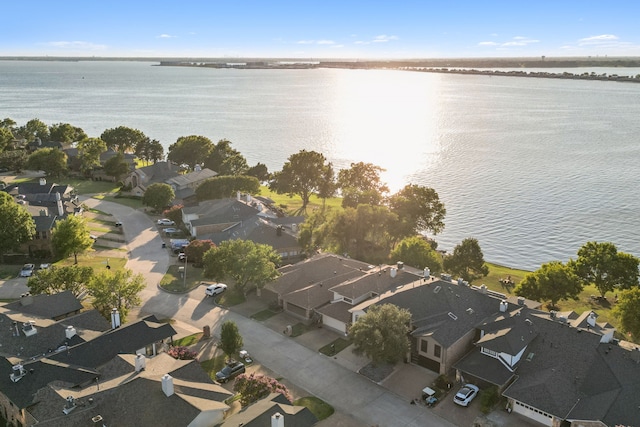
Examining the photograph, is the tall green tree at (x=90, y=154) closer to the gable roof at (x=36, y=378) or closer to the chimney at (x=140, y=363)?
the gable roof at (x=36, y=378)

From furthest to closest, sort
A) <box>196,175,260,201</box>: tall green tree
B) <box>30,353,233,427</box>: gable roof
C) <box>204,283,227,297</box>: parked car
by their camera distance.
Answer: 1. <box>196,175,260,201</box>: tall green tree
2. <box>204,283,227,297</box>: parked car
3. <box>30,353,233,427</box>: gable roof

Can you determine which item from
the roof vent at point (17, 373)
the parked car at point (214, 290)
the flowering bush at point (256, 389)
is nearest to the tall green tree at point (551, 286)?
the flowering bush at point (256, 389)

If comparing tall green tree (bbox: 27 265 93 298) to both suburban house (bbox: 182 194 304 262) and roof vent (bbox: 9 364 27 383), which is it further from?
suburban house (bbox: 182 194 304 262)

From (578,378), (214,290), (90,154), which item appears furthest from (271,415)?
(90,154)

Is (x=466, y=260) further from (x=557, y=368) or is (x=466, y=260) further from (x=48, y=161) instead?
(x=48, y=161)

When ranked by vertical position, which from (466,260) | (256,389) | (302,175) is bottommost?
(466,260)

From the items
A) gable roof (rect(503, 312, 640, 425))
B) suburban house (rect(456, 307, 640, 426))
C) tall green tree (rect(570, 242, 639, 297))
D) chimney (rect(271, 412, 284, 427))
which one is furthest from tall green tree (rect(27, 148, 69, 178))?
gable roof (rect(503, 312, 640, 425))
